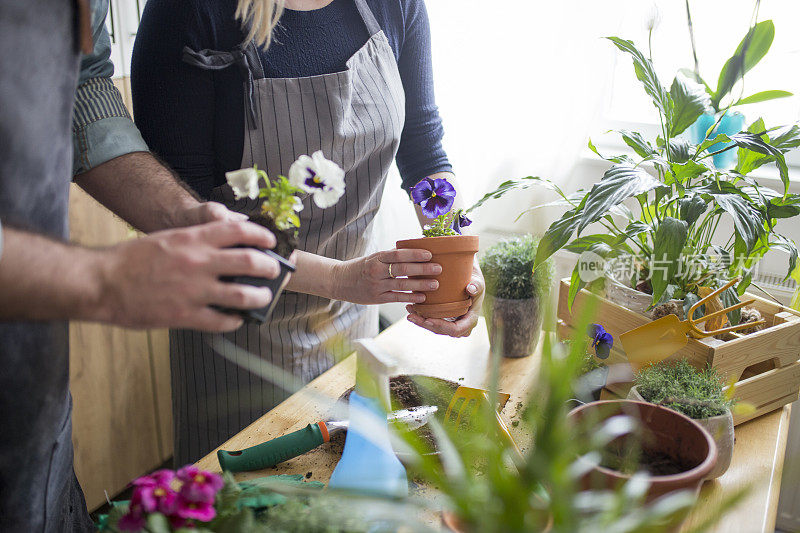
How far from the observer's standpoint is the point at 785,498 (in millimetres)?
1766

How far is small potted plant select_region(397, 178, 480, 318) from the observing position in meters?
0.98

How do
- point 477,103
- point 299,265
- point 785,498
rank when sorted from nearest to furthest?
→ 1. point 299,265
2. point 785,498
3. point 477,103

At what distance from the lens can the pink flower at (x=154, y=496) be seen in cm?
57

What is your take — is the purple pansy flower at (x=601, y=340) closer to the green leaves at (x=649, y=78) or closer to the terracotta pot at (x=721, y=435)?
the terracotta pot at (x=721, y=435)

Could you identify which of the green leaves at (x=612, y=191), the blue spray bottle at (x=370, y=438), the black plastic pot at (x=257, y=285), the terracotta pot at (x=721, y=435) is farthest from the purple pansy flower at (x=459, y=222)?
the black plastic pot at (x=257, y=285)

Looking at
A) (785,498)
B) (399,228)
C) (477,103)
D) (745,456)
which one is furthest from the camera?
(399,228)

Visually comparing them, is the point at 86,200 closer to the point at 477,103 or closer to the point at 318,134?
the point at 318,134

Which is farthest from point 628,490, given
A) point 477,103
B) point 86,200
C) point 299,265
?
point 86,200

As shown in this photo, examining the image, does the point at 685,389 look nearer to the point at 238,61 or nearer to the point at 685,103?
the point at 685,103

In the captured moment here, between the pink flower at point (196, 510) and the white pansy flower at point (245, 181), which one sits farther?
the white pansy flower at point (245, 181)

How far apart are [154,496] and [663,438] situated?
22.5 inches

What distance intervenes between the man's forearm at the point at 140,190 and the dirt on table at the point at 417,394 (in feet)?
1.31

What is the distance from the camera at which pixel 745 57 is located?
3.88 feet

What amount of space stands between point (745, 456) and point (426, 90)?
96cm
